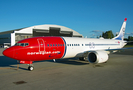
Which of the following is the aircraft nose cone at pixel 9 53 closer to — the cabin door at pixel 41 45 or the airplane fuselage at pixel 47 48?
the airplane fuselage at pixel 47 48

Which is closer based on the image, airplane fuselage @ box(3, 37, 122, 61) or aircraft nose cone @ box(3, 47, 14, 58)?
aircraft nose cone @ box(3, 47, 14, 58)

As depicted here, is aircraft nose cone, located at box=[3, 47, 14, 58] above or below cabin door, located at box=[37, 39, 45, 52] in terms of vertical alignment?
below

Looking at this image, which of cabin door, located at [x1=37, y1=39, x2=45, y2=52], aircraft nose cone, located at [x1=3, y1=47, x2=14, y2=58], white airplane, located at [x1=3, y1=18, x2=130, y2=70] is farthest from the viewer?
cabin door, located at [x1=37, y1=39, x2=45, y2=52]

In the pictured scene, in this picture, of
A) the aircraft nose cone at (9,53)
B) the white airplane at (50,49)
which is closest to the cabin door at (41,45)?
the white airplane at (50,49)

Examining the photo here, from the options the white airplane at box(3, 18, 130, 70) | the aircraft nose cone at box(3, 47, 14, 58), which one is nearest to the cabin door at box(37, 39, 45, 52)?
the white airplane at box(3, 18, 130, 70)

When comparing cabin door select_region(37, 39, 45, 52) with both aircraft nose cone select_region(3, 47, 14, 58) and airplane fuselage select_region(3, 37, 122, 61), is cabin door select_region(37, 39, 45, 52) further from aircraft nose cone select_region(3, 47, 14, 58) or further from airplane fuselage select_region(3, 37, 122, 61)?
aircraft nose cone select_region(3, 47, 14, 58)

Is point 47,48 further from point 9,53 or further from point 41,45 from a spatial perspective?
point 9,53

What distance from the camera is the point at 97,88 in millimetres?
7578

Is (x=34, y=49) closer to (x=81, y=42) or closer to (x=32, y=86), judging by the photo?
(x=32, y=86)

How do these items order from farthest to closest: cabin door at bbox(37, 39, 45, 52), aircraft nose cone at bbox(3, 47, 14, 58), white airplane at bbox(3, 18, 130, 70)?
1. cabin door at bbox(37, 39, 45, 52)
2. white airplane at bbox(3, 18, 130, 70)
3. aircraft nose cone at bbox(3, 47, 14, 58)

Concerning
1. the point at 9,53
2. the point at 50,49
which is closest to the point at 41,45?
the point at 50,49

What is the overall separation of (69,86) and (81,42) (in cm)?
971

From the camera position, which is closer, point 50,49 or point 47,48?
point 47,48

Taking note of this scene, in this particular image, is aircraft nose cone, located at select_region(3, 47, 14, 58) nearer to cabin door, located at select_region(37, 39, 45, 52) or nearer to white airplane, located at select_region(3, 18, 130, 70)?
white airplane, located at select_region(3, 18, 130, 70)
